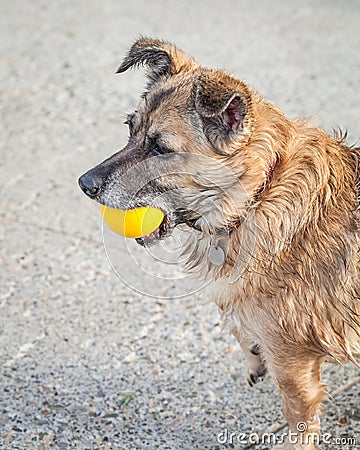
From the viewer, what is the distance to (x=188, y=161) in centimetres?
320

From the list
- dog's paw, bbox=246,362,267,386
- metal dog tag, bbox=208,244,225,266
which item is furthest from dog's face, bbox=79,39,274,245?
dog's paw, bbox=246,362,267,386

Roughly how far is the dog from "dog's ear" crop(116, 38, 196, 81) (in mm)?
217

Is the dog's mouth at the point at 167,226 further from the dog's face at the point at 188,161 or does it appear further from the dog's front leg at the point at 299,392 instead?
the dog's front leg at the point at 299,392

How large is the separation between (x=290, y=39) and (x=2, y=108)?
3.92 meters

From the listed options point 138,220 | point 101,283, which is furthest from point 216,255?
point 101,283

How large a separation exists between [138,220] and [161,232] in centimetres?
13

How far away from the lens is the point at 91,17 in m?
9.72

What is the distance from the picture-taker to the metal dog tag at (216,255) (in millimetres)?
3299

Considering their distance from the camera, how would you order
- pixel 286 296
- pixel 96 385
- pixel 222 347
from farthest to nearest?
1. pixel 222 347
2. pixel 96 385
3. pixel 286 296

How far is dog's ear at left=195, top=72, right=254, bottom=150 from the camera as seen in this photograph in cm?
293

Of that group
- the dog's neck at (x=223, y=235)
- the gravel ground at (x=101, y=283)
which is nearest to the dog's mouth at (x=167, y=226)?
the dog's neck at (x=223, y=235)

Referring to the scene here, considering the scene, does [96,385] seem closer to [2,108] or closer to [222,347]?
[222,347]

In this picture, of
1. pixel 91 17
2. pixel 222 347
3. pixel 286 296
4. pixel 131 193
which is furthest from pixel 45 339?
pixel 91 17

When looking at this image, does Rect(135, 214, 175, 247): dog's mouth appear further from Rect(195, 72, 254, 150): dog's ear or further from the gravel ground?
the gravel ground
